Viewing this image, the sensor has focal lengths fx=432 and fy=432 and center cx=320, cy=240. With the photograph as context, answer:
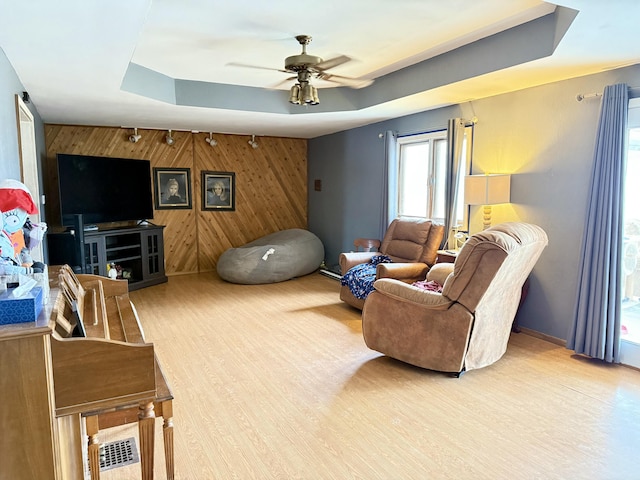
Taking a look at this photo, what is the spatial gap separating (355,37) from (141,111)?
2827mm

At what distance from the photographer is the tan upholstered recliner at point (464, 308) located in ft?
9.55

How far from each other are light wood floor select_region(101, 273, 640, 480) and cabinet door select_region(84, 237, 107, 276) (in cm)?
191

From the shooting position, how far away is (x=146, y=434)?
1745 mm

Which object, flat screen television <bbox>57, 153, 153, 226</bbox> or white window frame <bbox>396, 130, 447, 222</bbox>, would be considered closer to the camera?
white window frame <bbox>396, 130, 447, 222</bbox>

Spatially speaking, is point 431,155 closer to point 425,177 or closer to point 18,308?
point 425,177

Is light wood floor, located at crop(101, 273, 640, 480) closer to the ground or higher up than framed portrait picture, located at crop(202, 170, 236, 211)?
closer to the ground

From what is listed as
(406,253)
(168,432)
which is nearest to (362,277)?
(406,253)

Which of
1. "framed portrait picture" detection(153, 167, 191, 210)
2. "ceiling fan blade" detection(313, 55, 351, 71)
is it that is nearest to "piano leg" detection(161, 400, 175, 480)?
"ceiling fan blade" detection(313, 55, 351, 71)

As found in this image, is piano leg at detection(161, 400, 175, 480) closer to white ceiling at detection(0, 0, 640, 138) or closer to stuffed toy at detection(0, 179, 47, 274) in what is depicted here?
stuffed toy at detection(0, 179, 47, 274)

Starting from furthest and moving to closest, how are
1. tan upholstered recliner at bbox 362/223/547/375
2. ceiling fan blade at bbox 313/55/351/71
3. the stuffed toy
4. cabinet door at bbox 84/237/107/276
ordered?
1. cabinet door at bbox 84/237/107/276
2. ceiling fan blade at bbox 313/55/351/71
3. tan upholstered recliner at bbox 362/223/547/375
4. the stuffed toy

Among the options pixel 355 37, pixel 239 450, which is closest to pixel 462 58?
pixel 355 37

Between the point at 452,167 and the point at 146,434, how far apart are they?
4.08 m

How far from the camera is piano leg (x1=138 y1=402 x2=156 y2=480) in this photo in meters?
1.70

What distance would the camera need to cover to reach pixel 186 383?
123 inches
